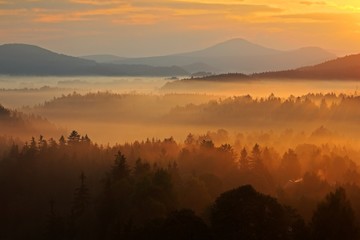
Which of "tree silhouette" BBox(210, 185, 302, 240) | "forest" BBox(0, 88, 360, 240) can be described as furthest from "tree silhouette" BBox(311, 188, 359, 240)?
"tree silhouette" BBox(210, 185, 302, 240)

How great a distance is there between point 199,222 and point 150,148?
85.1 meters

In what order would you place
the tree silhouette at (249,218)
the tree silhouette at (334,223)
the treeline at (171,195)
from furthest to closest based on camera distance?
the tree silhouette at (334,223), the treeline at (171,195), the tree silhouette at (249,218)

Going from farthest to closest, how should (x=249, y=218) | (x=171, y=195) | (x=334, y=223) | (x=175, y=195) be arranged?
(x=175, y=195) → (x=171, y=195) → (x=334, y=223) → (x=249, y=218)

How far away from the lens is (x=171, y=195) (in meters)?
59.3

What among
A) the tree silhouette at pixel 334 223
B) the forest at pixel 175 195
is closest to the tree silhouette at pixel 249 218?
the forest at pixel 175 195

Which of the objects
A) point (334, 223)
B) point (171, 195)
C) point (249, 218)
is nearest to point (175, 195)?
point (171, 195)

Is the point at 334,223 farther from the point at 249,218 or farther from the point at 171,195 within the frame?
the point at 171,195

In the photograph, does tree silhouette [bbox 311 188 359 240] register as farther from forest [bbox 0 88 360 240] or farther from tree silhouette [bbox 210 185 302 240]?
A: tree silhouette [bbox 210 185 302 240]

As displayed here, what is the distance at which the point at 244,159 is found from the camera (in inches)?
3420

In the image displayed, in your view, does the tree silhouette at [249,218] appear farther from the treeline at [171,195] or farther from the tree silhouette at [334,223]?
the tree silhouette at [334,223]

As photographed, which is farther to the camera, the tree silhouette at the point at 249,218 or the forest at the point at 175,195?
the forest at the point at 175,195

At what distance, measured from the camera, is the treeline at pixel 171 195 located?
4112cm

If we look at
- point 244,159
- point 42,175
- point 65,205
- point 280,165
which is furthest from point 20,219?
point 280,165

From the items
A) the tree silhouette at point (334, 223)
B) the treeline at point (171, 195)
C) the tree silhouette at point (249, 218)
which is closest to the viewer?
the tree silhouette at point (249, 218)
